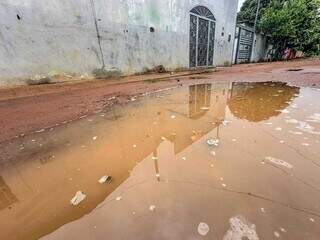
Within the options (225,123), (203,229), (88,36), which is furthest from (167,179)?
(88,36)

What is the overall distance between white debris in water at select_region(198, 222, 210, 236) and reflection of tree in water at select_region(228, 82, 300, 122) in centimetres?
169

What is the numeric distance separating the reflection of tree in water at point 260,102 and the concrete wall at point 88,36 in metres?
4.14

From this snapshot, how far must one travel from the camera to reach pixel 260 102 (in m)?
3.07

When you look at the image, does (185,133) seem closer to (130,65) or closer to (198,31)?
(130,65)

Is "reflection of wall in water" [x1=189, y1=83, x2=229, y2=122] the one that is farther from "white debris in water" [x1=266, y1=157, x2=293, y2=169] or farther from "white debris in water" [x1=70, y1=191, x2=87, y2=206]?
"white debris in water" [x1=70, y1=191, x2=87, y2=206]

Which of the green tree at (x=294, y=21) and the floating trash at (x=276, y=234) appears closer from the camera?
the floating trash at (x=276, y=234)

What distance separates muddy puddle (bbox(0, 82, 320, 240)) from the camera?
1.01 m

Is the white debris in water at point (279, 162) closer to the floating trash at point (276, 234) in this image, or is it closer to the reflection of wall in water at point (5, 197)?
the floating trash at point (276, 234)

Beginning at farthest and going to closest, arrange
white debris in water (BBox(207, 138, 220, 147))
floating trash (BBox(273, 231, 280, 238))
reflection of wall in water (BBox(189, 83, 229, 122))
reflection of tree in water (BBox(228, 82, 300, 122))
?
reflection of wall in water (BBox(189, 83, 229, 122))
reflection of tree in water (BBox(228, 82, 300, 122))
white debris in water (BBox(207, 138, 220, 147))
floating trash (BBox(273, 231, 280, 238))

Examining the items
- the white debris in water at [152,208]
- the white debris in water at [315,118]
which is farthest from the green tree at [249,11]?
the white debris in water at [152,208]

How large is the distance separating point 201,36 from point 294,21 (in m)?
8.69

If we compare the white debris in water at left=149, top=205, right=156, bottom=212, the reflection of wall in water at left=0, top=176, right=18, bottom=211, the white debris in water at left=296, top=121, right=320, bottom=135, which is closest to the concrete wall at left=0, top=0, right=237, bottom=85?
the reflection of wall in water at left=0, top=176, right=18, bottom=211

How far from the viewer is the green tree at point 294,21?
13031 mm

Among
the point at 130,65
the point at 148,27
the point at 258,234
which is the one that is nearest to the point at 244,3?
the point at 148,27
